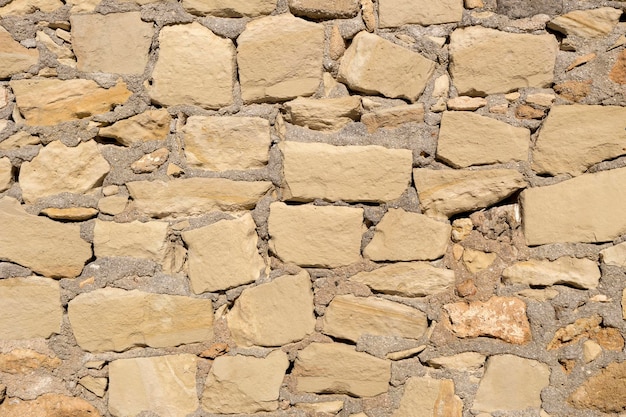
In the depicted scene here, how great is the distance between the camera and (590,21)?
154cm

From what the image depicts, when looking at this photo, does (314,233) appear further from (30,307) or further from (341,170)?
(30,307)

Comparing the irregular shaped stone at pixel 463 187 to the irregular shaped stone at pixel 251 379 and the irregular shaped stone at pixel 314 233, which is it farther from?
the irregular shaped stone at pixel 251 379

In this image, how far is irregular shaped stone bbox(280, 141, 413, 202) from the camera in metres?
1.56

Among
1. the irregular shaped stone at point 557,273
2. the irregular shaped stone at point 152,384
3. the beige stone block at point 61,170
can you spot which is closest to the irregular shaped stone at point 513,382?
the irregular shaped stone at point 557,273

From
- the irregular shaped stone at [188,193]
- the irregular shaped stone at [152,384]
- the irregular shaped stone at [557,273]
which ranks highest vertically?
the irregular shaped stone at [188,193]

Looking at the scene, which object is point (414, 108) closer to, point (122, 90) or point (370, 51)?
point (370, 51)

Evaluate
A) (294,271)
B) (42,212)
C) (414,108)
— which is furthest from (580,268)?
(42,212)

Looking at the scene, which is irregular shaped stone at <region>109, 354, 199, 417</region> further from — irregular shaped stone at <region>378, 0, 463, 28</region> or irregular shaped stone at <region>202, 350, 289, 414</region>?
irregular shaped stone at <region>378, 0, 463, 28</region>

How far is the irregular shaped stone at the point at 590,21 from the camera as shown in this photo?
1.54 metres

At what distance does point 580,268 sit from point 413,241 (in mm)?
450

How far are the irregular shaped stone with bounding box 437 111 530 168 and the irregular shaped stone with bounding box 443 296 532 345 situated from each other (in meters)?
0.39

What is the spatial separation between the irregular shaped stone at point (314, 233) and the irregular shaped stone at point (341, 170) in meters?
0.04

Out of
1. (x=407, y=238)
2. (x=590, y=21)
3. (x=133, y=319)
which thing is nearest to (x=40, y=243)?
(x=133, y=319)

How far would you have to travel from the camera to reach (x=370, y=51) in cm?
156
